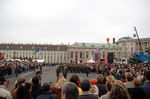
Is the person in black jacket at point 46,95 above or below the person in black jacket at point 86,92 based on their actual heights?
below

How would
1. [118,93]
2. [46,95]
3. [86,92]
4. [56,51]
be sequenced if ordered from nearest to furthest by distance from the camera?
[118,93]
[86,92]
[46,95]
[56,51]

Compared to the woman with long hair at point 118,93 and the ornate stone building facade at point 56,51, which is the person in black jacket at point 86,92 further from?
the ornate stone building facade at point 56,51

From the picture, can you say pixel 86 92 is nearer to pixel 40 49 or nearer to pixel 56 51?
pixel 40 49

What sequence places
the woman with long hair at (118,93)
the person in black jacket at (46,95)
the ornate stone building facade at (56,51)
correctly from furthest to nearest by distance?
the ornate stone building facade at (56,51) → the person in black jacket at (46,95) → the woman with long hair at (118,93)

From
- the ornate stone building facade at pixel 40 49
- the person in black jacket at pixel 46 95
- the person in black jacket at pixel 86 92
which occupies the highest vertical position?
the person in black jacket at pixel 86 92

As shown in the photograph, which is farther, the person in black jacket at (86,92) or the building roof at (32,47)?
the building roof at (32,47)

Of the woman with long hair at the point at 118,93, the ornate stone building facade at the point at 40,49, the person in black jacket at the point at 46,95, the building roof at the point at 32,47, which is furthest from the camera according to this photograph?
the building roof at the point at 32,47

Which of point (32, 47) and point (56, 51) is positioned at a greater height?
point (32, 47)

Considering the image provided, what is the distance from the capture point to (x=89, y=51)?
16412 centimetres

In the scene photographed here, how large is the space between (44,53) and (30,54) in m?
9.15

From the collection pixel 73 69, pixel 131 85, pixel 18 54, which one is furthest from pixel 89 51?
pixel 131 85

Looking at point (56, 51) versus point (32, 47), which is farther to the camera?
point (56, 51)

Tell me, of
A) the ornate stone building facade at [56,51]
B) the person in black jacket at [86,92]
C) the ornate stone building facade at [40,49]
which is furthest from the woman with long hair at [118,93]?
the ornate stone building facade at [40,49]

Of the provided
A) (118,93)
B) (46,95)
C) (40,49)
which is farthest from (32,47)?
(118,93)
